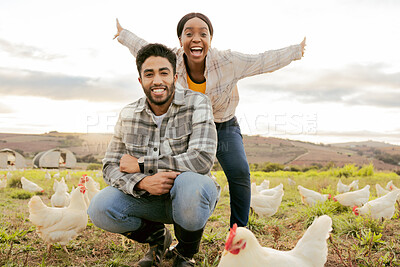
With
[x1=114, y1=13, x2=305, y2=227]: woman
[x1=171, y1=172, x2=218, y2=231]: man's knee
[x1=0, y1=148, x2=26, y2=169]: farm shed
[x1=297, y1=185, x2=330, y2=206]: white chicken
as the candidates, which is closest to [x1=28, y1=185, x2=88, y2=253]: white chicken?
[x1=171, y1=172, x2=218, y2=231]: man's knee

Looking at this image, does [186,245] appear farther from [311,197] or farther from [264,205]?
[311,197]

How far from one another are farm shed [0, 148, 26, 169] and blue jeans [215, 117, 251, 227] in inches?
795

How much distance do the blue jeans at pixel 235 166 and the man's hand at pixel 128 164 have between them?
99 cm

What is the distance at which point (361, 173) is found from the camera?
12844 mm

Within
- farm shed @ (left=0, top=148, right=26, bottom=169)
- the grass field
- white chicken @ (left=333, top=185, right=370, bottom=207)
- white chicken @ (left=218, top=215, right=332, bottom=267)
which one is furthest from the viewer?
farm shed @ (left=0, top=148, right=26, bottom=169)

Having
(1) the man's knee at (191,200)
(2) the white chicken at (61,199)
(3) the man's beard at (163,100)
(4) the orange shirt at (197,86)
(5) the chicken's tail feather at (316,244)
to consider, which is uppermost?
(4) the orange shirt at (197,86)

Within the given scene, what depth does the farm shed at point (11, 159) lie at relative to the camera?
19.3m

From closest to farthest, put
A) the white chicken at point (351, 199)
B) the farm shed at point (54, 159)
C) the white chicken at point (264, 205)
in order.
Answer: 1. the white chicken at point (264, 205)
2. the white chicken at point (351, 199)
3. the farm shed at point (54, 159)

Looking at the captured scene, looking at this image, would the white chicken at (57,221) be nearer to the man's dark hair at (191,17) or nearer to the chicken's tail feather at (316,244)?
the man's dark hair at (191,17)

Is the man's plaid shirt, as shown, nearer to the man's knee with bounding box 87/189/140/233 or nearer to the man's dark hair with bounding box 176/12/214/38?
the man's knee with bounding box 87/189/140/233

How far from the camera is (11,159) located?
19906 mm

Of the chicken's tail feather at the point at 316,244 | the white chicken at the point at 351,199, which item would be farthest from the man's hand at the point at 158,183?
the white chicken at the point at 351,199

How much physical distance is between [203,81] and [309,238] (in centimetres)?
182

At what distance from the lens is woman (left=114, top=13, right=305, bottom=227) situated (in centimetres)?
308
